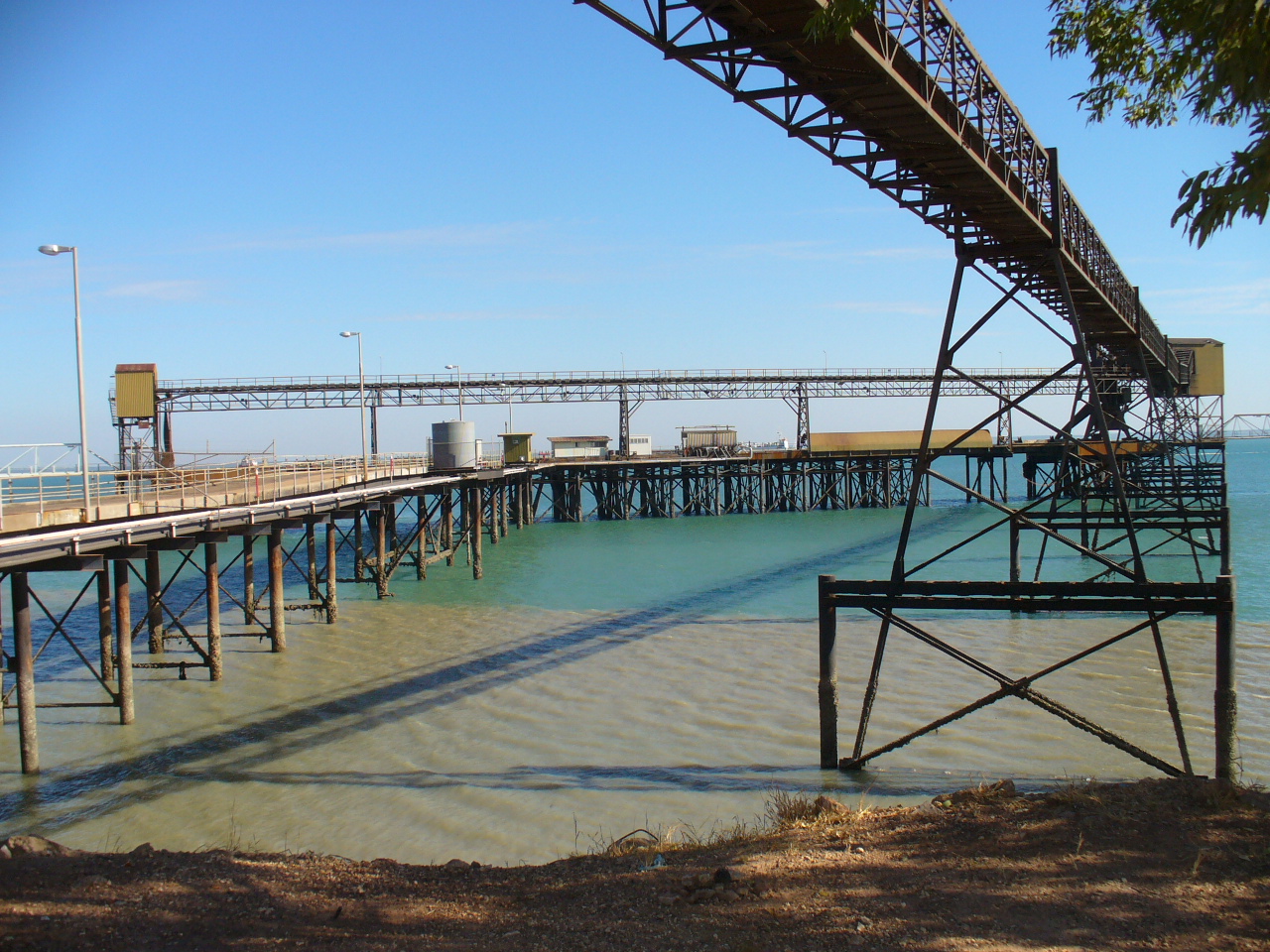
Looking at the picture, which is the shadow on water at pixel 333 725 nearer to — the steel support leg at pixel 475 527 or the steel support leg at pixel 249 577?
the steel support leg at pixel 249 577

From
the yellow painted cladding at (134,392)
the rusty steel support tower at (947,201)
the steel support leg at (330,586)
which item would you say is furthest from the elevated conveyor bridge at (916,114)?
the yellow painted cladding at (134,392)

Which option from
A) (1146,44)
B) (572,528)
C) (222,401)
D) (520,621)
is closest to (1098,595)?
(1146,44)

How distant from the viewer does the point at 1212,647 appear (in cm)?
1538

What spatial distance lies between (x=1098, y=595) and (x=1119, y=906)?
440cm

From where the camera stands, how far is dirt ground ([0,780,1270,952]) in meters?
4.78

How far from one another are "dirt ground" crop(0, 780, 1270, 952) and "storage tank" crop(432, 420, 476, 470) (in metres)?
28.7

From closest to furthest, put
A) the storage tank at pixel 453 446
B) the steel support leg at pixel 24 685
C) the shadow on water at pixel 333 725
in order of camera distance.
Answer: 1. the shadow on water at pixel 333 725
2. the steel support leg at pixel 24 685
3. the storage tank at pixel 453 446

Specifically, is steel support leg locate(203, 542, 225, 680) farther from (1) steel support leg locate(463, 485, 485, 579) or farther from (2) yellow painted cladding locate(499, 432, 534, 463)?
(2) yellow painted cladding locate(499, 432, 534, 463)

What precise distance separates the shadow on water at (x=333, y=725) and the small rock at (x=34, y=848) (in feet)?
10.9

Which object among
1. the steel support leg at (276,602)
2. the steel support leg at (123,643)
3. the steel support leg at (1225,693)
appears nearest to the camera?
the steel support leg at (1225,693)

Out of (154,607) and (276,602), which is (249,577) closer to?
(276,602)

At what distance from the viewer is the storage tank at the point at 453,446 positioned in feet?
114

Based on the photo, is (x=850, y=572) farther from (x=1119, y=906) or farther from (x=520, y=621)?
(x=1119, y=906)

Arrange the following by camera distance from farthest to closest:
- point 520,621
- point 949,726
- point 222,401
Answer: point 222,401, point 520,621, point 949,726
